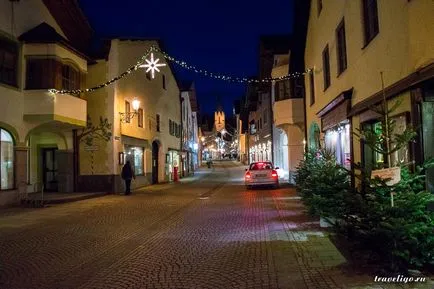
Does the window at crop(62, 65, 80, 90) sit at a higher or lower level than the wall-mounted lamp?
higher

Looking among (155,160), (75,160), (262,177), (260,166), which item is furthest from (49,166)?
(260,166)

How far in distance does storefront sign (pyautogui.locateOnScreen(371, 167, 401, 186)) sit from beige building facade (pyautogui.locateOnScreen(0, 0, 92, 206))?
14515 mm

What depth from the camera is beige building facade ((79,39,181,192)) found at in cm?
2288

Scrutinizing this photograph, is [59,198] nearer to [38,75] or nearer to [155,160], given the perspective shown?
[38,75]

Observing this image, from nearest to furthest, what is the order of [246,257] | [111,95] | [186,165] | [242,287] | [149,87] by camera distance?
1. [242,287]
2. [246,257]
3. [111,95]
4. [149,87]
5. [186,165]

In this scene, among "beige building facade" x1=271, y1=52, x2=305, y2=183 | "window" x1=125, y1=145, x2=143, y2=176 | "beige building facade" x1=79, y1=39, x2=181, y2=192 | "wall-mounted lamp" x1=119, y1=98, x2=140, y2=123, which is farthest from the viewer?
"window" x1=125, y1=145, x2=143, y2=176

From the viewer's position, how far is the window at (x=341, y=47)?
539 inches

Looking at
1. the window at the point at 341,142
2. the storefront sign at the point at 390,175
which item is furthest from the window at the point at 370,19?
the storefront sign at the point at 390,175

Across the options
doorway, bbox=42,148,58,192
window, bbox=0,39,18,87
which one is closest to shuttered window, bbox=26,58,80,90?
window, bbox=0,39,18,87

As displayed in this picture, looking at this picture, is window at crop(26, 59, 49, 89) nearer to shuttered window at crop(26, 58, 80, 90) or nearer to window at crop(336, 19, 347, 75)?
shuttered window at crop(26, 58, 80, 90)

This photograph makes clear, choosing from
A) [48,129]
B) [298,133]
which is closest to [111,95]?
[48,129]

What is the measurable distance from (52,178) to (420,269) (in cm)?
2102

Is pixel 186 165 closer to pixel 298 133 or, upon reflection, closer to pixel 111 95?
pixel 298 133

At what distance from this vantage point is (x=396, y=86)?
838cm
